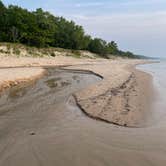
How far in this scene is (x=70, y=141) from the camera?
7738mm

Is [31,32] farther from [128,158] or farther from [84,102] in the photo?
[128,158]

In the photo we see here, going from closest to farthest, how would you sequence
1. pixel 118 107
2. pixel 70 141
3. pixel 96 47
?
1. pixel 70 141
2. pixel 118 107
3. pixel 96 47

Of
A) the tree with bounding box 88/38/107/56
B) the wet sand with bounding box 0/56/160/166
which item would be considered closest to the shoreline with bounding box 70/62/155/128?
the wet sand with bounding box 0/56/160/166

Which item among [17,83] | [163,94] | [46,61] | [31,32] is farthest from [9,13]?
[163,94]

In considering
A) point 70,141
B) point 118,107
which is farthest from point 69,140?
point 118,107

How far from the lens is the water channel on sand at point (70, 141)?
6.34m

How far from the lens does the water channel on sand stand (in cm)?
634

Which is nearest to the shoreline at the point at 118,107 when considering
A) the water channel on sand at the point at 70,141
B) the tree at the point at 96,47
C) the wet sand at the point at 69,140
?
the wet sand at the point at 69,140

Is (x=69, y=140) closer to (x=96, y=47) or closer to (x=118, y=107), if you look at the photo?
(x=118, y=107)

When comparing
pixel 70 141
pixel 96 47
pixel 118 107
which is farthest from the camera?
pixel 96 47

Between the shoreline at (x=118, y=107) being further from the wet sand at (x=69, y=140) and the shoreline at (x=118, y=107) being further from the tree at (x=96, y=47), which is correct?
the tree at (x=96, y=47)

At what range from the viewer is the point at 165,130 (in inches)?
350

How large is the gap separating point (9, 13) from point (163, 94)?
4837cm

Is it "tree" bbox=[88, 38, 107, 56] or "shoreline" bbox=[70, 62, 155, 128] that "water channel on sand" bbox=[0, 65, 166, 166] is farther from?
"tree" bbox=[88, 38, 107, 56]
